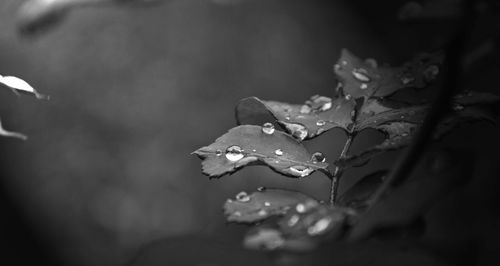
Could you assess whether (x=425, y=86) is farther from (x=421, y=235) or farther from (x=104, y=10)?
(x=104, y=10)

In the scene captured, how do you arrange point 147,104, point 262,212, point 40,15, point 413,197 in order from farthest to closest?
point 147,104, point 40,15, point 262,212, point 413,197

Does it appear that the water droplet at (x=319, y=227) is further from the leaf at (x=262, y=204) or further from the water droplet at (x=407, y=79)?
the water droplet at (x=407, y=79)

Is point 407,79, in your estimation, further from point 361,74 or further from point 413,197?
point 413,197

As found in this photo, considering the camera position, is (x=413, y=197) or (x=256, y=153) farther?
(x=256, y=153)

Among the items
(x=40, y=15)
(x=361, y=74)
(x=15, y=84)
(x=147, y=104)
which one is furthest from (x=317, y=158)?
(x=147, y=104)

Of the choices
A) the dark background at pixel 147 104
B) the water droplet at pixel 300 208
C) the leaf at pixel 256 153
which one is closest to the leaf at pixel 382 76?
the leaf at pixel 256 153

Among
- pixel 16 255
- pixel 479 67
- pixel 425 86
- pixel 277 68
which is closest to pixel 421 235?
pixel 479 67
